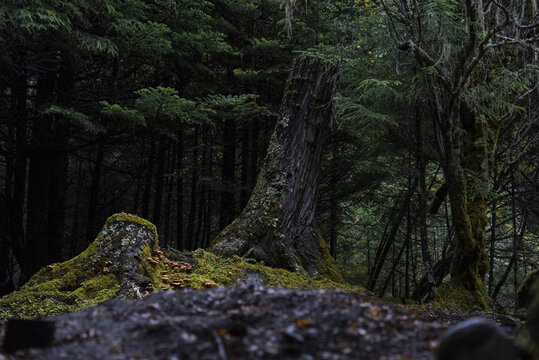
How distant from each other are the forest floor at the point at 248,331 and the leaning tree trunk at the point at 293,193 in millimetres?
4520

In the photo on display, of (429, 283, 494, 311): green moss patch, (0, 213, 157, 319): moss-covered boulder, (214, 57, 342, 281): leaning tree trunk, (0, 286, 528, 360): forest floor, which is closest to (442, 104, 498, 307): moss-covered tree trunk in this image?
(429, 283, 494, 311): green moss patch

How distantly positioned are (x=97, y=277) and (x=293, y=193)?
12.7ft

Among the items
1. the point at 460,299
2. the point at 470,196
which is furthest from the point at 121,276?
the point at 470,196

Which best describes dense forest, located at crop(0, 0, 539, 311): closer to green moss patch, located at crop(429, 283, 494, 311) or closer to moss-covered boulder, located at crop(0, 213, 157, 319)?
green moss patch, located at crop(429, 283, 494, 311)

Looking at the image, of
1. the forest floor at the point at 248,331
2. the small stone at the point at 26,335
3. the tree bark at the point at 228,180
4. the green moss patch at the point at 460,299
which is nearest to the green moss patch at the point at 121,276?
the green moss patch at the point at 460,299

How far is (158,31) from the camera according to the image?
7672mm

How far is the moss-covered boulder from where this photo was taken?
4.63m

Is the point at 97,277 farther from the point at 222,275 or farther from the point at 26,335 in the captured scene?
the point at 26,335

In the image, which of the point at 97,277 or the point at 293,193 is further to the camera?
the point at 293,193

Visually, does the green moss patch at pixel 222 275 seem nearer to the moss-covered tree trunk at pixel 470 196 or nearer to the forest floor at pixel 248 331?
the moss-covered tree trunk at pixel 470 196

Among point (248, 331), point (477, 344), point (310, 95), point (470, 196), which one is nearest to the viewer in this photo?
point (477, 344)

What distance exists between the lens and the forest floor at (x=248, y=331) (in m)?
1.91

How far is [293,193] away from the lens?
25.4ft

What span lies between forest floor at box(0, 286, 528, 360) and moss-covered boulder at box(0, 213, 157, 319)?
7.78ft
